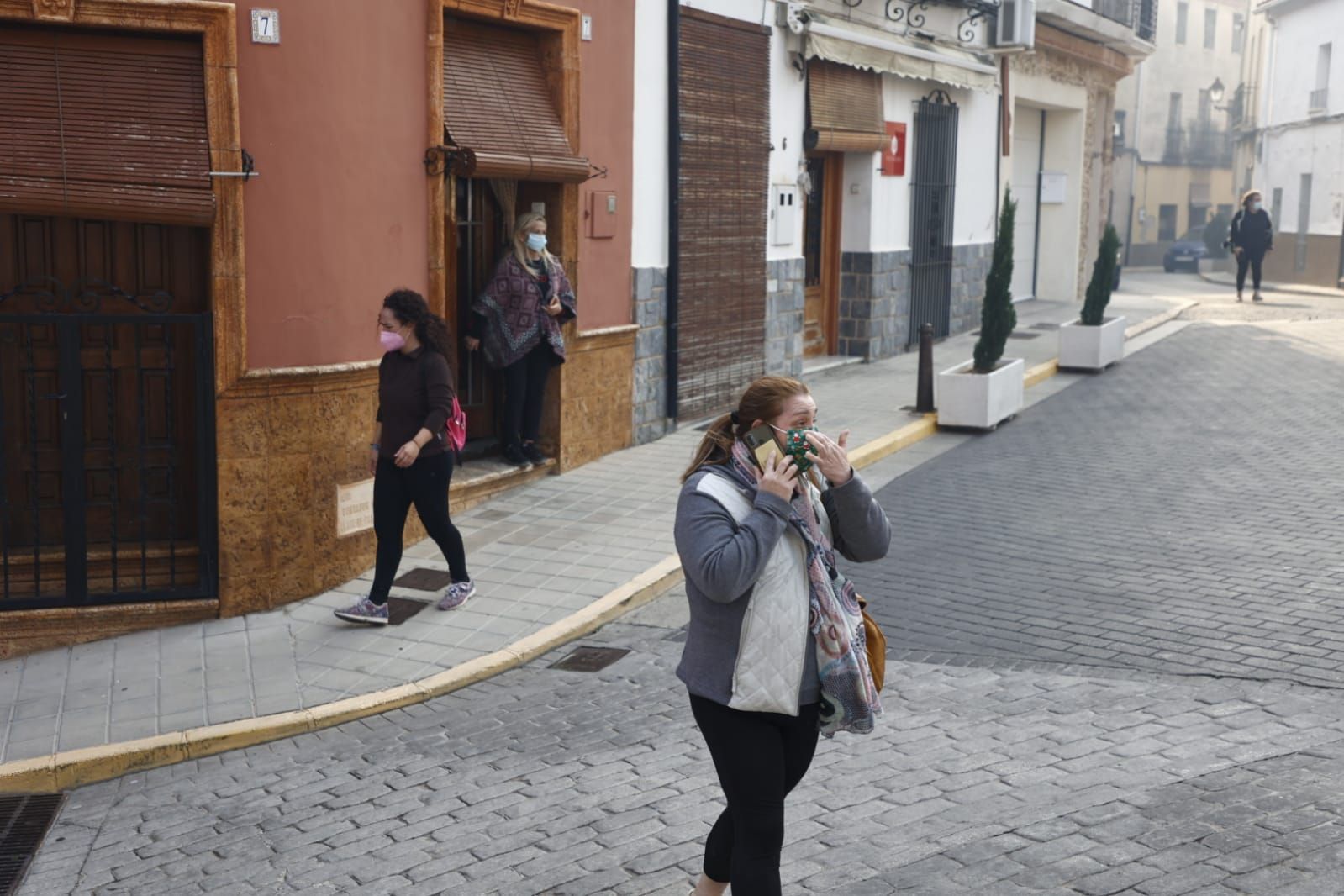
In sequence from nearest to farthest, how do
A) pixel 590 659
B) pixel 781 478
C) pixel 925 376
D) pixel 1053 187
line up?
pixel 781 478 < pixel 590 659 < pixel 925 376 < pixel 1053 187

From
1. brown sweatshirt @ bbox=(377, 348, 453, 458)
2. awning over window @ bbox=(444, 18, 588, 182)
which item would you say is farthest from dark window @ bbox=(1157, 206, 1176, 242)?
brown sweatshirt @ bbox=(377, 348, 453, 458)

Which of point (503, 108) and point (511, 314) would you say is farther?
point (511, 314)

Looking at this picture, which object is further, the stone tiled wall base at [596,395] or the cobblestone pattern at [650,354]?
the cobblestone pattern at [650,354]

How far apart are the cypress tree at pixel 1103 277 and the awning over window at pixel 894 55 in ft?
9.50

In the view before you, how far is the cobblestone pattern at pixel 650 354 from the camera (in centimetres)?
1243

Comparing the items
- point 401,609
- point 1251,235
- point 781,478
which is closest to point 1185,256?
point 1251,235

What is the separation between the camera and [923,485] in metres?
11.2

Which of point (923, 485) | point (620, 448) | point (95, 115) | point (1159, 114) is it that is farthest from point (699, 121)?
point (1159, 114)

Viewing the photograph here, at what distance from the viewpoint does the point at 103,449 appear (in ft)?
27.0

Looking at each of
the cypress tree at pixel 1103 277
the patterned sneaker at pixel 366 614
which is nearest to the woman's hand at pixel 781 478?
the patterned sneaker at pixel 366 614

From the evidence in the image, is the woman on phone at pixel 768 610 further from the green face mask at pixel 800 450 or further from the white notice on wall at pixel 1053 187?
the white notice on wall at pixel 1053 187

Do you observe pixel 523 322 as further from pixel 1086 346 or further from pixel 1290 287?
pixel 1290 287

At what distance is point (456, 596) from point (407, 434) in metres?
1.04

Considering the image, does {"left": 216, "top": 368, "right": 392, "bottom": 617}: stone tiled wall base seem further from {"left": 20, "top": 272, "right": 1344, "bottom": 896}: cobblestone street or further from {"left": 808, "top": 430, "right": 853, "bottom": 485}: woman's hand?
{"left": 808, "top": 430, "right": 853, "bottom": 485}: woman's hand
